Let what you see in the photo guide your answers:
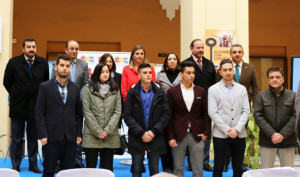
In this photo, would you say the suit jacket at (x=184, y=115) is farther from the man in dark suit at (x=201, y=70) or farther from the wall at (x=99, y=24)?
the wall at (x=99, y=24)

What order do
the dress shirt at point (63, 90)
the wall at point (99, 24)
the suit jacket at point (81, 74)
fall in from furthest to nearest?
the wall at point (99, 24), the suit jacket at point (81, 74), the dress shirt at point (63, 90)

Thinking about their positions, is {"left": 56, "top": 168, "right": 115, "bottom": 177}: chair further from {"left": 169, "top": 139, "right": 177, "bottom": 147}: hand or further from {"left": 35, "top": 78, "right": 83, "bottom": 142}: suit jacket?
{"left": 169, "top": 139, "right": 177, "bottom": 147}: hand

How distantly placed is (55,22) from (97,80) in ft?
19.4

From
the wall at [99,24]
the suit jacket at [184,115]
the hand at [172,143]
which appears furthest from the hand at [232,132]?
the wall at [99,24]

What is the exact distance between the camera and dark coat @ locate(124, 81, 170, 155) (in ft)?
12.7

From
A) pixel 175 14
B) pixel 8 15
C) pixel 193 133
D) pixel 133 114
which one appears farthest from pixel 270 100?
pixel 175 14

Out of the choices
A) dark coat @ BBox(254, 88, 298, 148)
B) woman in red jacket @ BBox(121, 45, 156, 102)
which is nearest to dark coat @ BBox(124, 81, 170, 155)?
woman in red jacket @ BBox(121, 45, 156, 102)

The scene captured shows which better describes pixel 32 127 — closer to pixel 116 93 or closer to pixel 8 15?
pixel 116 93

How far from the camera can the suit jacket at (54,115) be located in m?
3.71

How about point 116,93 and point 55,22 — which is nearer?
point 116,93

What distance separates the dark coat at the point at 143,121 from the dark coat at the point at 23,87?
1.21 meters

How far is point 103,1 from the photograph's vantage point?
9656 millimetres

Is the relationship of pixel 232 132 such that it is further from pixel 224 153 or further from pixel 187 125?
pixel 187 125

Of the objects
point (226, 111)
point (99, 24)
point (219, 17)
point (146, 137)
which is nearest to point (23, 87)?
point (146, 137)
